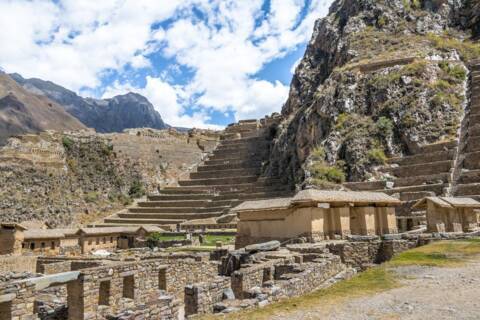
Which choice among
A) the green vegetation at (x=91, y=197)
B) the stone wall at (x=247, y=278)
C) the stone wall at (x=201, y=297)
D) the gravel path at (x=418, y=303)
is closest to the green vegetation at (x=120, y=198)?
the green vegetation at (x=91, y=197)

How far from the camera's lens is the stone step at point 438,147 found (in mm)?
40875

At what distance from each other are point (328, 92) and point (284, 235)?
41.1 metres

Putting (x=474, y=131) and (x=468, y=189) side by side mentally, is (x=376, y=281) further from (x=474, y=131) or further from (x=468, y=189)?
(x=474, y=131)

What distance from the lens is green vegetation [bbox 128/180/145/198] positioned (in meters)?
72.7

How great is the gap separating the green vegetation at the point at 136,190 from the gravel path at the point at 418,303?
67.0 m

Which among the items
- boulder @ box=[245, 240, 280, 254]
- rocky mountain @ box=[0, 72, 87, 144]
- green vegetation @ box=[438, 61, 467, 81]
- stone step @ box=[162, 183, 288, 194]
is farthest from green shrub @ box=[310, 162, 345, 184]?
rocky mountain @ box=[0, 72, 87, 144]

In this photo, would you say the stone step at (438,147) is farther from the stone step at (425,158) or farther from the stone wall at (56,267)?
the stone wall at (56,267)

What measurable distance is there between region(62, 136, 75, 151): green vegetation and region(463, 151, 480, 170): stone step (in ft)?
194

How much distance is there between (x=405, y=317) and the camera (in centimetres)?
637

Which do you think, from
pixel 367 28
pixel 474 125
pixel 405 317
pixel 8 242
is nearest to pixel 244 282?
pixel 405 317

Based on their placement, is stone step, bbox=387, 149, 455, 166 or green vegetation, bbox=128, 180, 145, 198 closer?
stone step, bbox=387, 149, 455, 166

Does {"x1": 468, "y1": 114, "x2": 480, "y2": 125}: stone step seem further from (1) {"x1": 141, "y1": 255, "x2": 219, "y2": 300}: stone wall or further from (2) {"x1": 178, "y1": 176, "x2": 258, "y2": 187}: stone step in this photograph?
(1) {"x1": 141, "y1": 255, "x2": 219, "y2": 300}: stone wall

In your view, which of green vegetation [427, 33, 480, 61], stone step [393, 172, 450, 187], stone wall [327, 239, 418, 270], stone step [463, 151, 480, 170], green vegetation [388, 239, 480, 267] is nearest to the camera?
green vegetation [388, 239, 480, 267]

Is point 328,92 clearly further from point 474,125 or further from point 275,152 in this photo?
point 474,125
